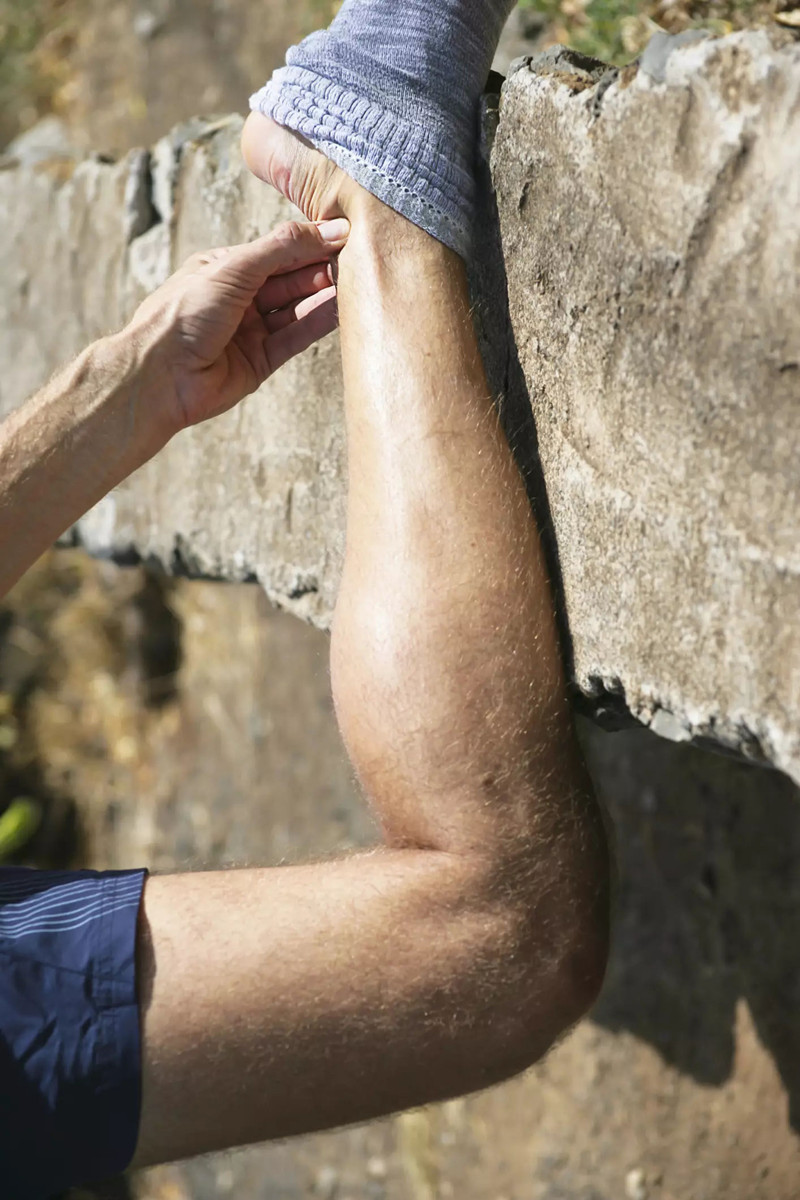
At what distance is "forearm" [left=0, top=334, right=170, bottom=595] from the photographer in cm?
155

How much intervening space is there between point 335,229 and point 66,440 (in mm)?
443

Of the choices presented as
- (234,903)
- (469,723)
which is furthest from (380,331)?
(234,903)

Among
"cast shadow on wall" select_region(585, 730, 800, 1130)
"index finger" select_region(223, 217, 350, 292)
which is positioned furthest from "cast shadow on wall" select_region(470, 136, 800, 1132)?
"index finger" select_region(223, 217, 350, 292)

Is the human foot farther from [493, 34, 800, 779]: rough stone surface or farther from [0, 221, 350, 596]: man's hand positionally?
[493, 34, 800, 779]: rough stone surface

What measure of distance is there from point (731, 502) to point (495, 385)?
434mm

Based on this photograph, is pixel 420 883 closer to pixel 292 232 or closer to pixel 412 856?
pixel 412 856

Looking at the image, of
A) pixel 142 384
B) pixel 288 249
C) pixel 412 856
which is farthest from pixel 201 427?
pixel 412 856

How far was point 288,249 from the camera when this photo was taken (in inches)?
57.3

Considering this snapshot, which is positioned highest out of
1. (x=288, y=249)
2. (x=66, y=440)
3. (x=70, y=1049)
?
(x=288, y=249)

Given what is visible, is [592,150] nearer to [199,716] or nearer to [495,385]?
[495,385]

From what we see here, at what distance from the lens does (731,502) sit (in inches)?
41.6

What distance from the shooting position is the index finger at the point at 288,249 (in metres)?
1.43

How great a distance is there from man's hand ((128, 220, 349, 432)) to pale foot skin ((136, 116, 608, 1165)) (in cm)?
22

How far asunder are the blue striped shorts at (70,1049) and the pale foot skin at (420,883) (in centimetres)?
3
